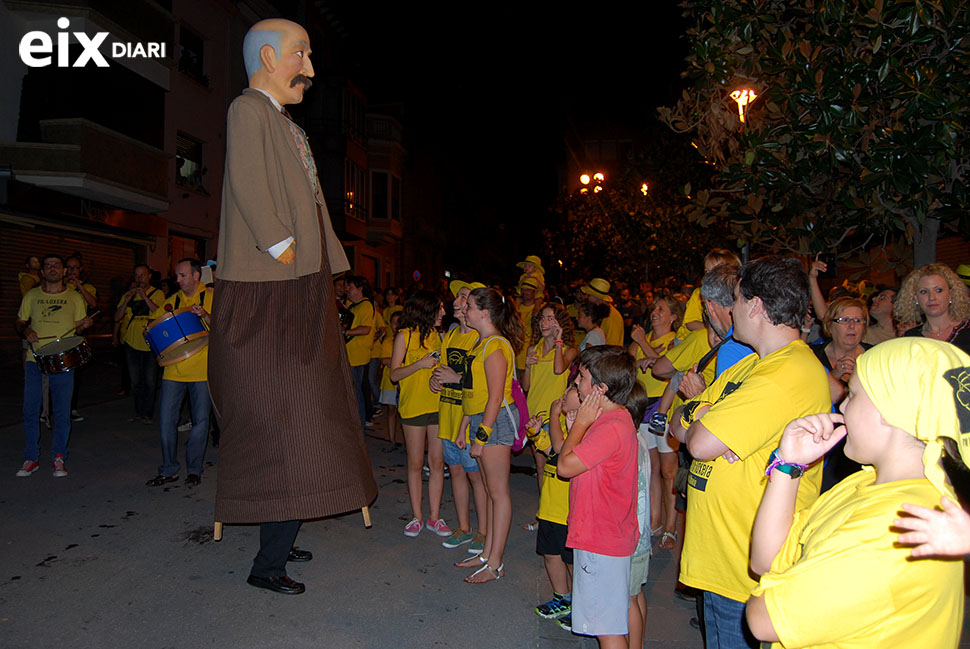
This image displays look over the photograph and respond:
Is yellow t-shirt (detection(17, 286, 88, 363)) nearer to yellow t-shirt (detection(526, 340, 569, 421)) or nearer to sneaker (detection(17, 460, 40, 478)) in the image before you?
sneaker (detection(17, 460, 40, 478))

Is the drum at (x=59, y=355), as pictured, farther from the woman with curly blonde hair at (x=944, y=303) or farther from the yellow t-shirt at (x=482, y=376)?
the woman with curly blonde hair at (x=944, y=303)

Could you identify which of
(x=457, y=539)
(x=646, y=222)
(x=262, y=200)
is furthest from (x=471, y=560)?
(x=646, y=222)

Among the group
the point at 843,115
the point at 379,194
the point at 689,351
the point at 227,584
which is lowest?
the point at 227,584

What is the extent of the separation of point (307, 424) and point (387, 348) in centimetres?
604

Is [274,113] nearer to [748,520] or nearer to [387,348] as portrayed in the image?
[748,520]

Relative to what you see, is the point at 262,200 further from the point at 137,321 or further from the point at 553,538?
the point at 137,321

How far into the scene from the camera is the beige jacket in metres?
3.69

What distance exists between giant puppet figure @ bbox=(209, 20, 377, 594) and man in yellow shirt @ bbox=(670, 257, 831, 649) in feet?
7.28

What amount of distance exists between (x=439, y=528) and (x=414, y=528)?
20cm

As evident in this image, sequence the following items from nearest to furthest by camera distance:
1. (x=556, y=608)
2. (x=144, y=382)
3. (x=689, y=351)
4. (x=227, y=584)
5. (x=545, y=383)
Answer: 1. (x=556, y=608)
2. (x=227, y=584)
3. (x=689, y=351)
4. (x=545, y=383)
5. (x=144, y=382)

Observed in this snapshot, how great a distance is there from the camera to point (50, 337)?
714 cm

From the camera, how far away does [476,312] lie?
4805 mm

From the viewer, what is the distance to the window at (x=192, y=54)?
20.6m

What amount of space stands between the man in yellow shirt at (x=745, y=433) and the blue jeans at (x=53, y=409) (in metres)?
6.45
